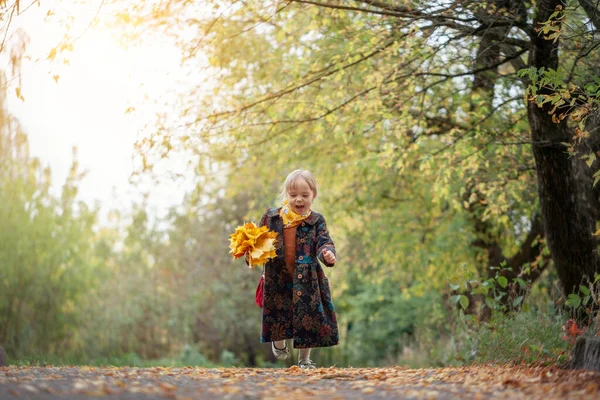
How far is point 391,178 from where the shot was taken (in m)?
12.2

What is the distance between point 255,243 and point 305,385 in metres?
1.81

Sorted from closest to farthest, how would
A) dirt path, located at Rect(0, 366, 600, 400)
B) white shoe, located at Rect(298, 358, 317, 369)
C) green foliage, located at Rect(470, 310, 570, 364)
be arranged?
dirt path, located at Rect(0, 366, 600, 400)
green foliage, located at Rect(470, 310, 570, 364)
white shoe, located at Rect(298, 358, 317, 369)

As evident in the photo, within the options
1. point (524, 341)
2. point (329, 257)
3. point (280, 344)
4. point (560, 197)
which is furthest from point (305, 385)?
point (560, 197)

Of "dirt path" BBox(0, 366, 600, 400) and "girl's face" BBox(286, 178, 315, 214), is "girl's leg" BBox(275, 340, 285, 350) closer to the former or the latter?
"dirt path" BBox(0, 366, 600, 400)

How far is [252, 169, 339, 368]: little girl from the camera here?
599 cm

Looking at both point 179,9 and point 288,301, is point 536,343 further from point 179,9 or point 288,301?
point 179,9

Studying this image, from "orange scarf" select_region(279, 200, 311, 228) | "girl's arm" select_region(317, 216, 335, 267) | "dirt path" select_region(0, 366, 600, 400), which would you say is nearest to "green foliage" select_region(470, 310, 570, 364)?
"dirt path" select_region(0, 366, 600, 400)

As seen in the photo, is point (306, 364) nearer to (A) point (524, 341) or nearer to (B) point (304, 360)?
(B) point (304, 360)

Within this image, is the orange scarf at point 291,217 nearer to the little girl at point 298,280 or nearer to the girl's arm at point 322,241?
the little girl at point 298,280

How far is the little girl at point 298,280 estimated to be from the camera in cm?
599

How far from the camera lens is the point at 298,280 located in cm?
599

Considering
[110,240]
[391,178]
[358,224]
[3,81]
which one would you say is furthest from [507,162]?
[110,240]

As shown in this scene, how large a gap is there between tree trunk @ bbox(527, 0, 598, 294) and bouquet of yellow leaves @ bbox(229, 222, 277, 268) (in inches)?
108

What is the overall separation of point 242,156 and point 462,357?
223 inches
